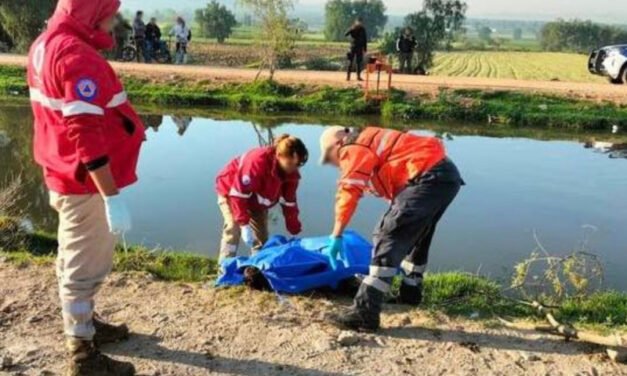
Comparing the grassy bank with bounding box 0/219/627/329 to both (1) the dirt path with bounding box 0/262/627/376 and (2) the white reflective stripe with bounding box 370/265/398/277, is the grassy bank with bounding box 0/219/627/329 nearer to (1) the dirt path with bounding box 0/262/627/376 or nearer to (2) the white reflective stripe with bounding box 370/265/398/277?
(1) the dirt path with bounding box 0/262/627/376

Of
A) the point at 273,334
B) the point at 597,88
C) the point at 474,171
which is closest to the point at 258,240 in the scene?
the point at 273,334

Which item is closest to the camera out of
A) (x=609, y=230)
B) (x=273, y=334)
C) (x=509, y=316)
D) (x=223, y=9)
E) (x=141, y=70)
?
(x=273, y=334)

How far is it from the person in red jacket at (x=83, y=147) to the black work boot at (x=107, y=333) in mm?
330

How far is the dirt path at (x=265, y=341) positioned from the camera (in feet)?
14.3

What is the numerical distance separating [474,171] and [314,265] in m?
7.54

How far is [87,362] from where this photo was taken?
3.99m

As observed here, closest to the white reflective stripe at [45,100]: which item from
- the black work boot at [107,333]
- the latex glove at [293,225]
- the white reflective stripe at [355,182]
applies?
the black work boot at [107,333]

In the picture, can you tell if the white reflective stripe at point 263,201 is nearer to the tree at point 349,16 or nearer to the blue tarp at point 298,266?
the blue tarp at point 298,266

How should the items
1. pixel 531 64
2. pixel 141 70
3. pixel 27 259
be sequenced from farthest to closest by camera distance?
pixel 531 64, pixel 141 70, pixel 27 259

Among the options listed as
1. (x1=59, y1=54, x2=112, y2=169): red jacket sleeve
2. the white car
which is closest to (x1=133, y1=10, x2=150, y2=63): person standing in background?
the white car

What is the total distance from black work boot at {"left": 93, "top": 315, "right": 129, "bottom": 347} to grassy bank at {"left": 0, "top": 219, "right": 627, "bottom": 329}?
1.35 m

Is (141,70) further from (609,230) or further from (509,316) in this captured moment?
(509,316)

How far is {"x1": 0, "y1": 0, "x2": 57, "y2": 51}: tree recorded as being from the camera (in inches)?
1183

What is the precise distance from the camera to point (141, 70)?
22172 mm
